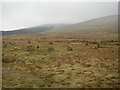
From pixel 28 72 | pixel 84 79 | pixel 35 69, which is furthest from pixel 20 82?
pixel 84 79

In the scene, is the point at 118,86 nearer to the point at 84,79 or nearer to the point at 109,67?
the point at 84,79

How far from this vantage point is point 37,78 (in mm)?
10719

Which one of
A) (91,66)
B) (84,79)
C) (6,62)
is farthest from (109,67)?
(6,62)

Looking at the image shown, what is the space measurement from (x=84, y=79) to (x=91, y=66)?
3.56m

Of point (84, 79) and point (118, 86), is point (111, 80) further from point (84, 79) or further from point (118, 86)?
point (84, 79)

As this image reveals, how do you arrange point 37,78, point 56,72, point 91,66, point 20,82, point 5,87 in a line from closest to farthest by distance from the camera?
point 5,87 → point 20,82 → point 37,78 → point 56,72 → point 91,66

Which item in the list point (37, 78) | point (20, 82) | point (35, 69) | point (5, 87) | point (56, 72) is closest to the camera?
point (5, 87)

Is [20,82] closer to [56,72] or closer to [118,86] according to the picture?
[56,72]

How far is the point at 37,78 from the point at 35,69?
2326mm

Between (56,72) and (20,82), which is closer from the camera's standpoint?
(20,82)

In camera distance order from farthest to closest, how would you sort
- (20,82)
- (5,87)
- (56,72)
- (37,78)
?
(56,72)
(37,78)
(20,82)
(5,87)

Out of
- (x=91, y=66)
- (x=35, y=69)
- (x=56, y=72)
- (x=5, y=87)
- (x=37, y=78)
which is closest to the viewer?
(x=5, y=87)

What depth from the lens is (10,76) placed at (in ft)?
37.1

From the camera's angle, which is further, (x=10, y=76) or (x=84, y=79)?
(x=10, y=76)
